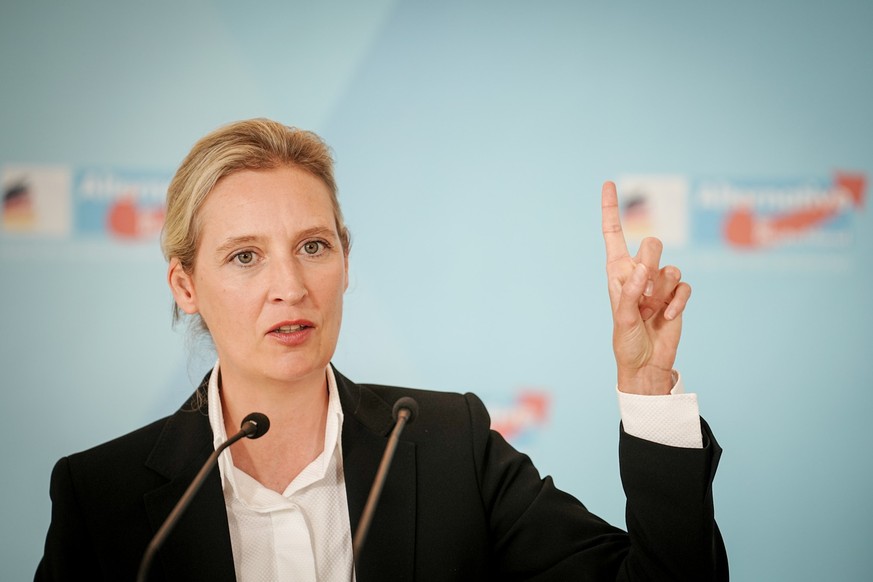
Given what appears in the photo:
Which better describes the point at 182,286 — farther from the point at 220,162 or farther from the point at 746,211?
the point at 746,211

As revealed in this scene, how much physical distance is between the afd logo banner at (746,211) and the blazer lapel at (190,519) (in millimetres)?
1786

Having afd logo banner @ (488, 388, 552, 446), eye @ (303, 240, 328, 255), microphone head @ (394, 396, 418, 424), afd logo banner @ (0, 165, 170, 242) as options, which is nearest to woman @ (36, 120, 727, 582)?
eye @ (303, 240, 328, 255)

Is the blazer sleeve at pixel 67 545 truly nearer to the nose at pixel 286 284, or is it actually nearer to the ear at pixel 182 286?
the ear at pixel 182 286

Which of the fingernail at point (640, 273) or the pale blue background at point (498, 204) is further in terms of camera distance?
the pale blue background at point (498, 204)

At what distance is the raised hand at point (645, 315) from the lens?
1631mm

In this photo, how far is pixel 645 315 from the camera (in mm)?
1711

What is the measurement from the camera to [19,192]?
3.09 m

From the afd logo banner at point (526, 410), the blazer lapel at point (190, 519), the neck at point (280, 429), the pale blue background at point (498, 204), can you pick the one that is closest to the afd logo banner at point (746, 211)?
the pale blue background at point (498, 204)

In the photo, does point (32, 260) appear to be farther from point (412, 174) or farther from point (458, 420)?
point (458, 420)

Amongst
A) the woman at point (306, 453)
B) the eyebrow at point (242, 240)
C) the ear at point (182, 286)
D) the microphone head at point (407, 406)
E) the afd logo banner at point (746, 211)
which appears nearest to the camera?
the microphone head at point (407, 406)

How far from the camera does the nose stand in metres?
1.72

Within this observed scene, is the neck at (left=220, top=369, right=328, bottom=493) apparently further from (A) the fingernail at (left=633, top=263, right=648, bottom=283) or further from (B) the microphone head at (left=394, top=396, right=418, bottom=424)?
(A) the fingernail at (left=633, top=263, right=648, bottom=283)

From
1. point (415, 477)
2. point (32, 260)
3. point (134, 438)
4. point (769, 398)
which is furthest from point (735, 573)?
point (32, 260)

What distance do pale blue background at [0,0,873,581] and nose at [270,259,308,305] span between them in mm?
1330
